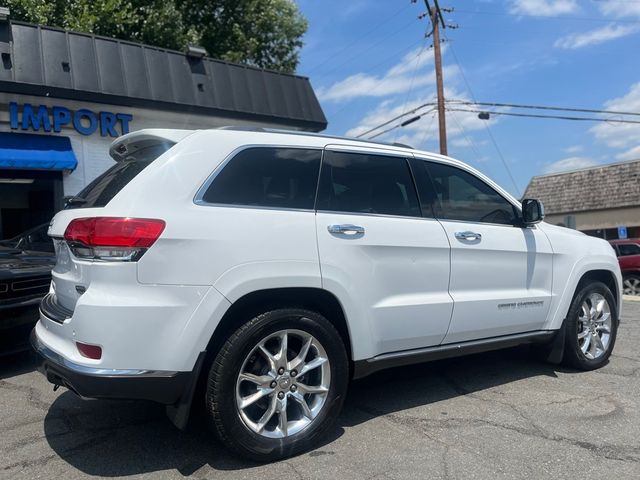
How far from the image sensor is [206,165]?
307 cm

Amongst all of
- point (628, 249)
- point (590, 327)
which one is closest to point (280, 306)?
point (590, 327)

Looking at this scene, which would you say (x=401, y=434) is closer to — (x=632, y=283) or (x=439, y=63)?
(x=632, y=283)

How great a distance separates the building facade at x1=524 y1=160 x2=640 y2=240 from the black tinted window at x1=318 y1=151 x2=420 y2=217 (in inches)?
1011

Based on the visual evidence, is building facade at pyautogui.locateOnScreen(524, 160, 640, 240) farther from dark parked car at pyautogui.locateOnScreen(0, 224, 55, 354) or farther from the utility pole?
dark parked car at pyautogui.locateOnScreen(0, 224, 55, 354)

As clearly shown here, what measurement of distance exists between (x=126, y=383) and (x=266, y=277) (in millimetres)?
889

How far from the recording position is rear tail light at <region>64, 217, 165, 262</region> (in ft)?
9.00

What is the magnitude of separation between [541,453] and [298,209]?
6.64 feet

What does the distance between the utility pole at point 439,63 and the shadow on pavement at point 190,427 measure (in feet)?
50.7

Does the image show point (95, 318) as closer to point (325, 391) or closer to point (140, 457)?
point (140, 457)

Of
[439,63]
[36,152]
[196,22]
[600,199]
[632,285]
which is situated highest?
[196,22]

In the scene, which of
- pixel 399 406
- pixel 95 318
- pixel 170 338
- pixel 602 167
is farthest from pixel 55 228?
pixel 602 167

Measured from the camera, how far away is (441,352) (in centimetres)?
387

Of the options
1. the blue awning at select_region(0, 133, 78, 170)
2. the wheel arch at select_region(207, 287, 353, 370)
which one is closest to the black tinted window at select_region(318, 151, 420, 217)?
the wheel arch at select_region(207, 287, 353, 370)

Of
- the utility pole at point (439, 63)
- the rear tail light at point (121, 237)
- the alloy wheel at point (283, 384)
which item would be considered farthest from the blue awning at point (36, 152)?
the utility pole at point (439, 63)
